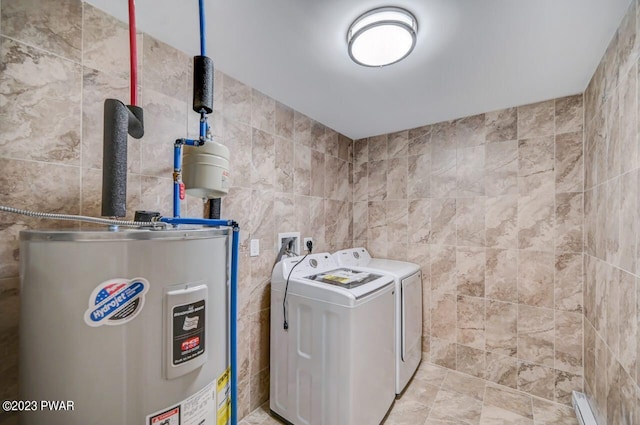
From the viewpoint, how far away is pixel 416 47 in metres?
1.39

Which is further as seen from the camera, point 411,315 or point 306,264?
point 411,315

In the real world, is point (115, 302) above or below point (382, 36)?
below

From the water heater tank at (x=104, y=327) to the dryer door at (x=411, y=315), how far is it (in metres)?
1.66

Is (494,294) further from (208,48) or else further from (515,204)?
(208,48)

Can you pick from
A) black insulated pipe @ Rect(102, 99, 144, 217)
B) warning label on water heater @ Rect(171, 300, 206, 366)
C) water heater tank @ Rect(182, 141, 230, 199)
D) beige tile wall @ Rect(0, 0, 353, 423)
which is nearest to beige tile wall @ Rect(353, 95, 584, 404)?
beige tile wall @ Rect(0, 0, 353, 423)

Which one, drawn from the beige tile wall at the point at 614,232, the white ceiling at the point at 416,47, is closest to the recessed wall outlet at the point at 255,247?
the white ceiling at the point at 416,47

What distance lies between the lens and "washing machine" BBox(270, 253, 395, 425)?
1470 millimetres

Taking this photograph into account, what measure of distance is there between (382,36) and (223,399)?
5.34ft

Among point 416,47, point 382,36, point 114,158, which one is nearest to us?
point 114,158

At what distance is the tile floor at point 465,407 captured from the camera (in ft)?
5.82

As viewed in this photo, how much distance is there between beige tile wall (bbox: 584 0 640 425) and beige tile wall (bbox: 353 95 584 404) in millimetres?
152

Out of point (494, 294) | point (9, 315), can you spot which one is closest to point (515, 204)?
point (494, 294)

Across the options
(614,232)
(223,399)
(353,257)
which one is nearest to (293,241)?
(353,257)

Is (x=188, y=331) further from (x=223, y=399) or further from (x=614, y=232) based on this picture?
(x=614, y=232)
